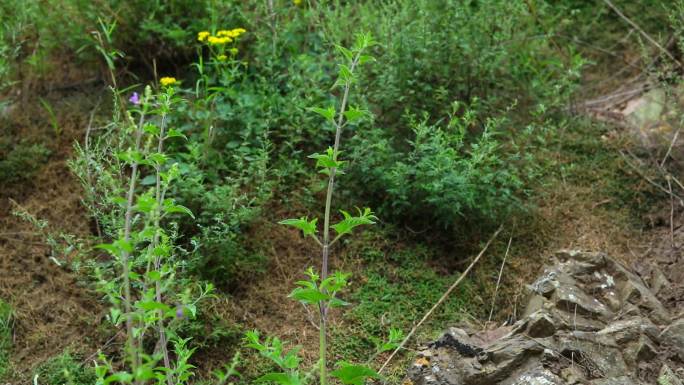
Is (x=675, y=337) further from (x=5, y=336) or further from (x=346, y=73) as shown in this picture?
(x=5, y=336)

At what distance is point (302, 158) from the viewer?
470 centimetres

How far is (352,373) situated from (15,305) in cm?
204

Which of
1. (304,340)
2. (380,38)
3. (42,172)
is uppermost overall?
(380,38)

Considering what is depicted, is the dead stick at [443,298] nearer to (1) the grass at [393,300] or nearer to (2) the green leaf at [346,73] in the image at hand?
(1) the grass at [393,300]

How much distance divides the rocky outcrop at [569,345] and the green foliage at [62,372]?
58.3 inches

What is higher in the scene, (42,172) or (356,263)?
(42,172)

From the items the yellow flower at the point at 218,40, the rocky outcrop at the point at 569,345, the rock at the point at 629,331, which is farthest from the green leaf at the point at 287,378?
the yellow flower at the point at 218,40

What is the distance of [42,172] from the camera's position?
4.65m

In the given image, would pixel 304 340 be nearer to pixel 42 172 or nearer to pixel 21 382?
pixel 21 382

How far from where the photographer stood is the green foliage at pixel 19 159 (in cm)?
459

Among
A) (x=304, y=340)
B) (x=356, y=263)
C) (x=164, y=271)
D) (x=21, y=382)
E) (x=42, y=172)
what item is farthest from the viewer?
(x=42, y=172)

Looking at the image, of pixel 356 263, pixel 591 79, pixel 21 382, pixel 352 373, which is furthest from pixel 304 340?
pixel 591 79

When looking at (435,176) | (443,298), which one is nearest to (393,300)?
(443,298)

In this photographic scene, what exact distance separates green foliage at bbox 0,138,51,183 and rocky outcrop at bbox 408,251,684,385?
2604mm
